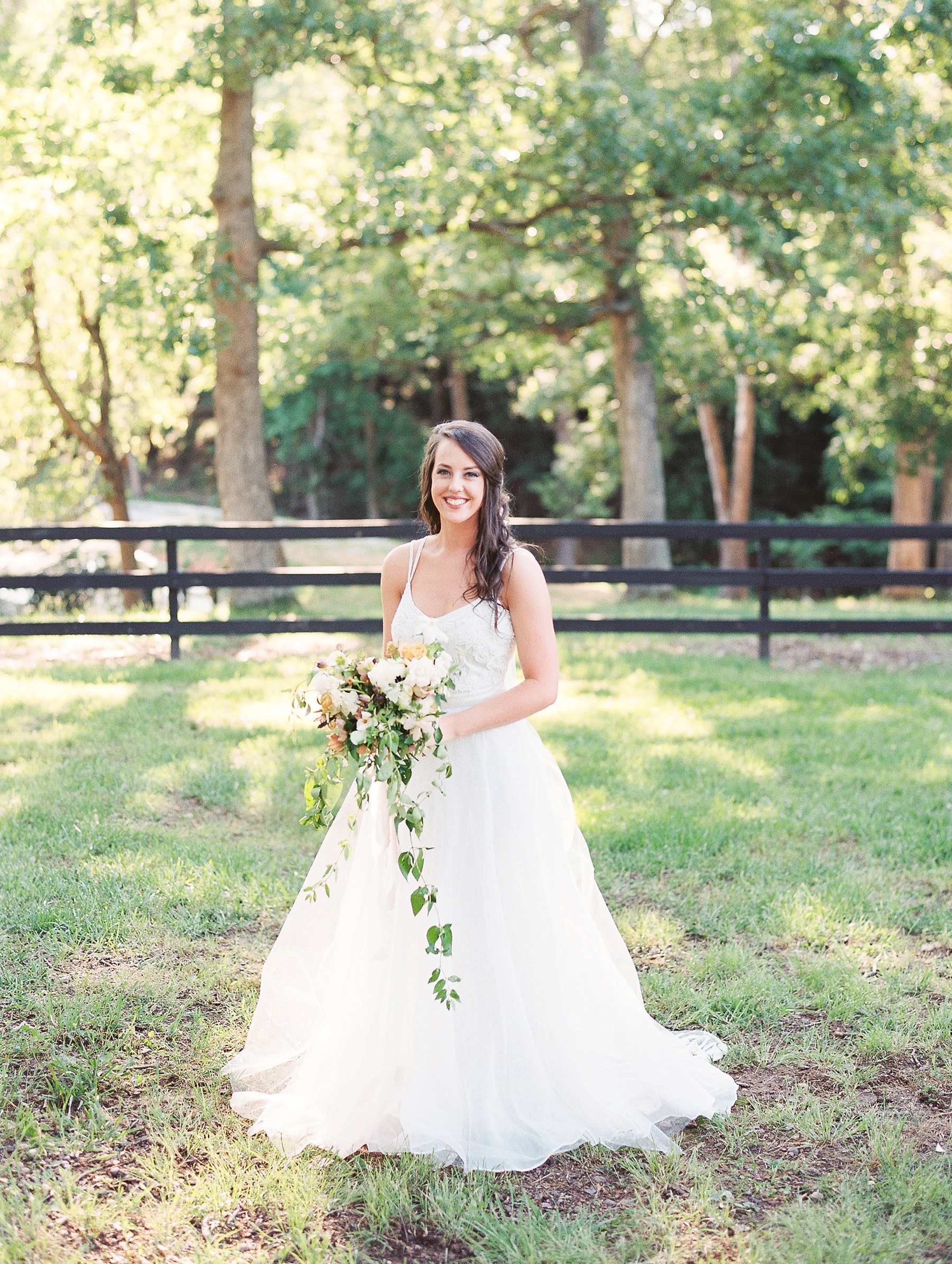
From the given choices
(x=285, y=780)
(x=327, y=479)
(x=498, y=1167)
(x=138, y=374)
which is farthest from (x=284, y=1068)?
(x=327, y=479)

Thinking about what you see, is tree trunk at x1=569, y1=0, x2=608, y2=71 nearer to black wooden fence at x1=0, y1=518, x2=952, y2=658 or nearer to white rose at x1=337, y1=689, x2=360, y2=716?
black wooden fence at x1=0, y1=518, x2=952, y2=658

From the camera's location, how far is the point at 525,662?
3.50 m

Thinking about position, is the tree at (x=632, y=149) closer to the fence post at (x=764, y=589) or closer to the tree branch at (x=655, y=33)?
the tree branch at (x=655, y=33)

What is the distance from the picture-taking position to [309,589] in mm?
20000

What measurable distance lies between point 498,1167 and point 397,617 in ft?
5.28

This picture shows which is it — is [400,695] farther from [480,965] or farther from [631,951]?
[631,951]

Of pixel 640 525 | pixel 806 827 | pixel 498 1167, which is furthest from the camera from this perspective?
pixel 640 525

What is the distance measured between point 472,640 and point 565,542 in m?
25.1

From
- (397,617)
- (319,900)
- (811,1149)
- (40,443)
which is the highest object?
(40,443)

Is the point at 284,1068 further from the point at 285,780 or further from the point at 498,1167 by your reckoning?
the point at 285,780

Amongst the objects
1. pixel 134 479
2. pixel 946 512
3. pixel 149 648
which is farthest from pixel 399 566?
pixel 134 479

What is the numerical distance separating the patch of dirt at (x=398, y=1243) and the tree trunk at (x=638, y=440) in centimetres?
1432

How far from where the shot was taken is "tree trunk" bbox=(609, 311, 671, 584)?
1694 centimetres

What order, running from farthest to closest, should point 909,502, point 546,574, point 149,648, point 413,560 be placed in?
point 909,502, point 149,648, point 546,574, point 413,560
